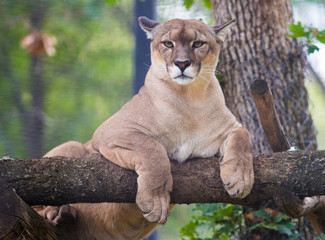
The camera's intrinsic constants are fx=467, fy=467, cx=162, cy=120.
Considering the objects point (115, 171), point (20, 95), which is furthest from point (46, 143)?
point (115, 171)

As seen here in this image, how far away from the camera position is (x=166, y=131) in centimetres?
292

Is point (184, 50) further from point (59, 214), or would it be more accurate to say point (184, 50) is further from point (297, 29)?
point (59, 214)

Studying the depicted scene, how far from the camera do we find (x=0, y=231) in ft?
7.08

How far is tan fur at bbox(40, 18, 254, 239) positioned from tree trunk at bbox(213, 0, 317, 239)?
36.8 inches

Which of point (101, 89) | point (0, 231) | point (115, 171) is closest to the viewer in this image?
point (0, 231)

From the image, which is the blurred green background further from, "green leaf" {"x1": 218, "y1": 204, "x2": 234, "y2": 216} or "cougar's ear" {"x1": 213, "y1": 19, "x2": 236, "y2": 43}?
"cougar's ear" {"x1": 213, "y1": 19, "x2": 236, "y2": 43}

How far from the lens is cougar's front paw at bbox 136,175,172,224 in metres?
2.54

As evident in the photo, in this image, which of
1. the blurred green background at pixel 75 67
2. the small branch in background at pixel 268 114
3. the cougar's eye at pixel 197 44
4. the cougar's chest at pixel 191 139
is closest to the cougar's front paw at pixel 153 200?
the cougar's chest at pixel 191 139

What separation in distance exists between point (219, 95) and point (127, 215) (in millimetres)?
999

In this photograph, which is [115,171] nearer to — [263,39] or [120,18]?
[263,39]

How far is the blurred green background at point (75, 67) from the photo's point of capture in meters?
5.11

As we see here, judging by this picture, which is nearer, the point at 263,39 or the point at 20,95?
the point at 263,39

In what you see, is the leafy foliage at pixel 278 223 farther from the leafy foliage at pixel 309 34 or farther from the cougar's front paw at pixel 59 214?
the cougar's front paw at pixel 59 214

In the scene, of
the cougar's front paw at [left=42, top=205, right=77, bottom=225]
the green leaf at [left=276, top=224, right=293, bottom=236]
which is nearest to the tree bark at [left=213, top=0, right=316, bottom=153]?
the green leaf at [left=276, top=224, right=293, bottom=236]
